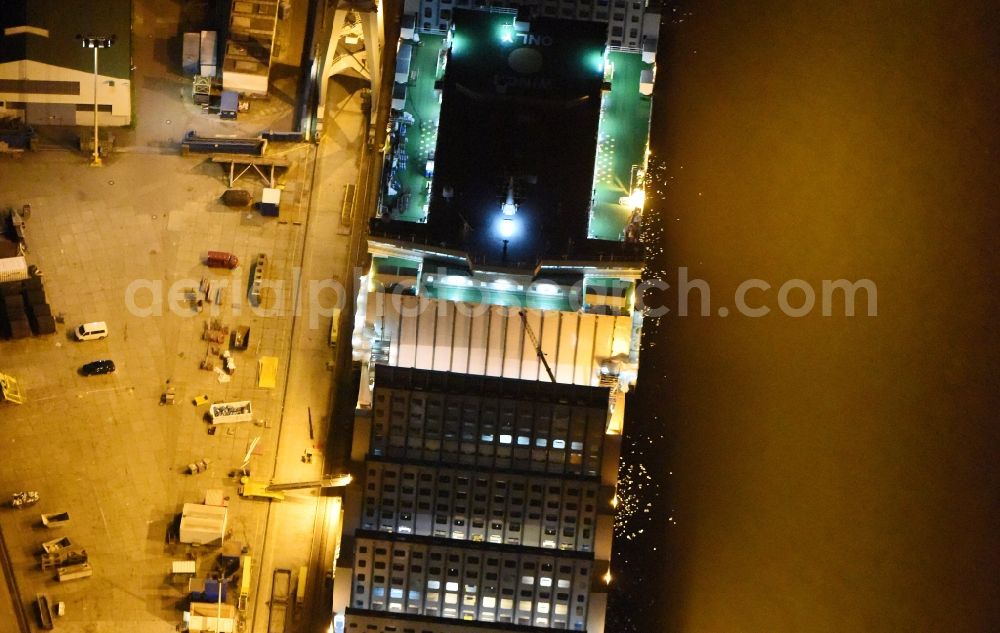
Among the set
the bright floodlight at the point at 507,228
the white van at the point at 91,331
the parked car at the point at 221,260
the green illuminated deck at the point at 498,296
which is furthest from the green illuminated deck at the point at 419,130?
the white van at the point at 91,331

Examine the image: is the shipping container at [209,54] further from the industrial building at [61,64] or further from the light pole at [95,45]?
the light pole at [95,45]

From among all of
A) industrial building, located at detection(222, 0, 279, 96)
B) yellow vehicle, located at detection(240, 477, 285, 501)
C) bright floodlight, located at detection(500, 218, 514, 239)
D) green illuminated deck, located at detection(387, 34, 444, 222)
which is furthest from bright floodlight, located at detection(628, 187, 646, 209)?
yellow vehicle, located at detection(240, 477, 285, 501)

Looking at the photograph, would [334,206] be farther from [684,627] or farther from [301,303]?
[684,627]

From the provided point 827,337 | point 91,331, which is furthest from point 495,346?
point 91,331

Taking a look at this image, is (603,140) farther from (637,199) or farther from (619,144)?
(637,199)

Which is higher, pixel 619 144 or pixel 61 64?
pixel 61 64
